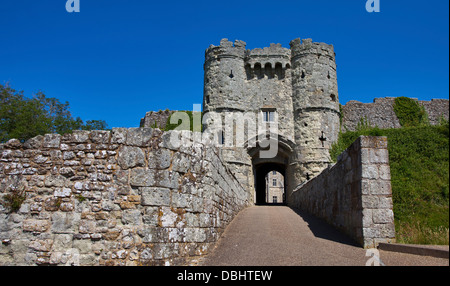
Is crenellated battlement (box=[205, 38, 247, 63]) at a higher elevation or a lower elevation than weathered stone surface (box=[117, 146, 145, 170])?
higher

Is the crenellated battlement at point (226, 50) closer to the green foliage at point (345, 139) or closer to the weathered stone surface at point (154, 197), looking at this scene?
the green foliage at point (345, 139)

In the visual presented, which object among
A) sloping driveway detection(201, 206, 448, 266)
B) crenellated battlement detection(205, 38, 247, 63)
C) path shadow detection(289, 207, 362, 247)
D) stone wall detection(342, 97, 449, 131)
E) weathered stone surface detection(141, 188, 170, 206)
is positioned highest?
crenellated battlement detection(205, 38, 247, 63)

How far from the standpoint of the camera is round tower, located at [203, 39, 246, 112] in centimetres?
2356

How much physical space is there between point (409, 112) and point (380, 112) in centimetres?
225

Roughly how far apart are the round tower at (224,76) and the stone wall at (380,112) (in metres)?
8.59

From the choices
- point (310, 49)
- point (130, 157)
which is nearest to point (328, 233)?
point (130, 157)

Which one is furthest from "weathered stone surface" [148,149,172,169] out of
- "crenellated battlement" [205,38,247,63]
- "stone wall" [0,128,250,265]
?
"crenellated battlement" [205,38,247,63]

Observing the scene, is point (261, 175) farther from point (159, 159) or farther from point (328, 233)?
point (159, 159)

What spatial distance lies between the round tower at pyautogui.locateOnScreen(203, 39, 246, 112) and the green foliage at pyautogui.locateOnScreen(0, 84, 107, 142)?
32.6ft

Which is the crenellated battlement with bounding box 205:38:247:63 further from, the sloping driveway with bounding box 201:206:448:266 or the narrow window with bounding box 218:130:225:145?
the sloping driveway with bounding box 201:206:448:266

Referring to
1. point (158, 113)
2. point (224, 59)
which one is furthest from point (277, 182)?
point (224, 59)

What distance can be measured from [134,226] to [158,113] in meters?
25.1

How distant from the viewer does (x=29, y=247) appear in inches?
209

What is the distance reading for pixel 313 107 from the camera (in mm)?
23094
